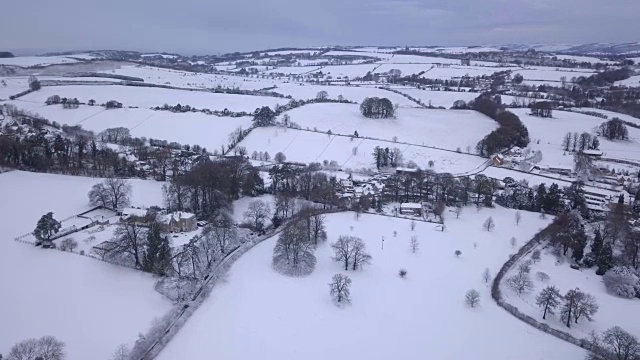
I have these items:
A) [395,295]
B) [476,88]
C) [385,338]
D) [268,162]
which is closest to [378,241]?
[395,295]

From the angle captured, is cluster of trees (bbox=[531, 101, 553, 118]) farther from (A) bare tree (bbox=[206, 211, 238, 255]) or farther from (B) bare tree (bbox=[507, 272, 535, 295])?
(A) bare tree (bbox=[206, 211, 238, 255])

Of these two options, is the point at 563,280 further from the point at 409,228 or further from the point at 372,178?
the point at 372,178

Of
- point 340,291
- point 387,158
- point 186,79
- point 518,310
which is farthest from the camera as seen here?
point 186,79

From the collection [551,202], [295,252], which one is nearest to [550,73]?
[551,202]

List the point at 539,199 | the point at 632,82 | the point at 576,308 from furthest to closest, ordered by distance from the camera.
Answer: the point at 632,82, the point at 539,199, the point at 576,308

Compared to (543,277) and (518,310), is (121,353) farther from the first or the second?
(543,277)

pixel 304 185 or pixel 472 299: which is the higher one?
pixel 304 185
